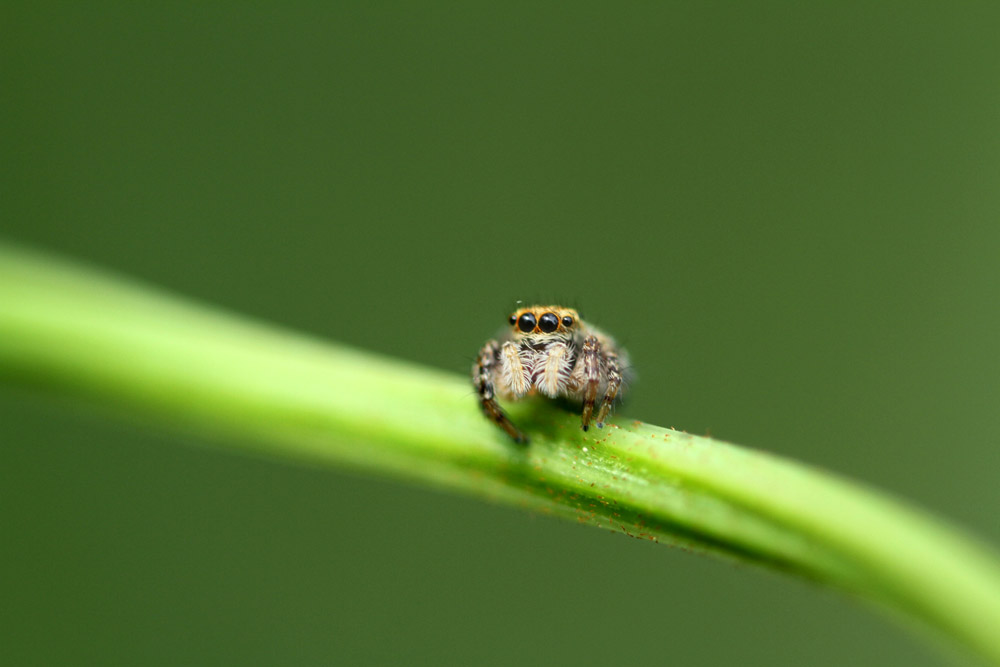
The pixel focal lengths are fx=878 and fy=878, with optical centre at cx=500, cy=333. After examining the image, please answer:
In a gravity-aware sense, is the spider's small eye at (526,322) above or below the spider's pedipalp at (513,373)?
above

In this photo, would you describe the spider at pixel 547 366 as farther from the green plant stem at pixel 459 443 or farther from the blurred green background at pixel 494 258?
the blurred green background at pixel 494 258

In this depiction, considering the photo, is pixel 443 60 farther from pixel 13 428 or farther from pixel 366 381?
pixel 366 381

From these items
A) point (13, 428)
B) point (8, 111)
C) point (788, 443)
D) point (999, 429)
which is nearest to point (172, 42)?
point (8, 111)

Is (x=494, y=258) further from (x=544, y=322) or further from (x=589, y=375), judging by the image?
(x=589, y=375)

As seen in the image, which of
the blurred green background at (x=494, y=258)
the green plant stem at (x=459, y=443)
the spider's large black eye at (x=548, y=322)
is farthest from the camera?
the blurred green background at (x=494, y=258)

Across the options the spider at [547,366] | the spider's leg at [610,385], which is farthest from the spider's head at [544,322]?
the spider's leg at [610,385]

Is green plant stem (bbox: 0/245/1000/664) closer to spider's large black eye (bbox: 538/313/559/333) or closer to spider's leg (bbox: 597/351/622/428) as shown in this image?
spider's leg (bbox: 597/351/622/428)

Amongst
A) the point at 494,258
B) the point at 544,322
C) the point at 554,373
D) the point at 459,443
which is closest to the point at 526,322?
the point at 544,322

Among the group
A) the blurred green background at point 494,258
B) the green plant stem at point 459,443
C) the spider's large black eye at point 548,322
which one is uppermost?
the blurred green background at point 494,258
